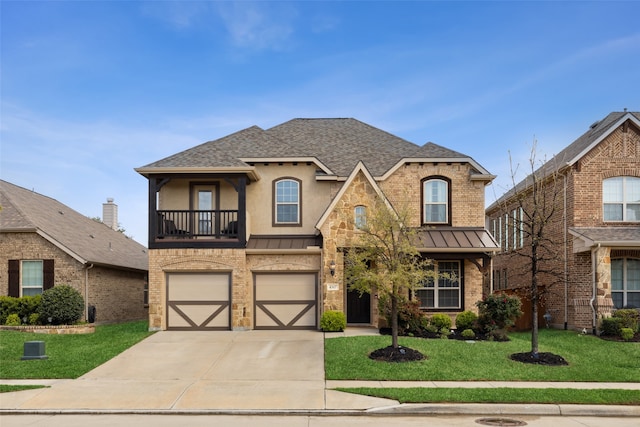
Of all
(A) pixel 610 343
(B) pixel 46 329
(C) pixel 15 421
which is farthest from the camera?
(B) pixel 46 329

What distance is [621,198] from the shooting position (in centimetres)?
2219

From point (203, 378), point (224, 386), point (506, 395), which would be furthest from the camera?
point (203, 378)

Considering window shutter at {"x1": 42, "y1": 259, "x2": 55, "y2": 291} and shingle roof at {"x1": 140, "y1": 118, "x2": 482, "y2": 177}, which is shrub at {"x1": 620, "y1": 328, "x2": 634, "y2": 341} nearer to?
shingle roof at {"x1": 140, "y1": 118, "x2": 482, "y2": 177}

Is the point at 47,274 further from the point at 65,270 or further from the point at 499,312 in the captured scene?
the point at 499,312

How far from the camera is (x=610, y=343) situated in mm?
18562

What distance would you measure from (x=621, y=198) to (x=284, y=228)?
13.3 m

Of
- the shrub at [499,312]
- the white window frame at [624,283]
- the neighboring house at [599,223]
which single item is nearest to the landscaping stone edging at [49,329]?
the shrub at [499,312]

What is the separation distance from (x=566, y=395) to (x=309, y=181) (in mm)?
13687

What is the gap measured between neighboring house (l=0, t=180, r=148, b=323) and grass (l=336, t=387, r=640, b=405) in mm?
14976

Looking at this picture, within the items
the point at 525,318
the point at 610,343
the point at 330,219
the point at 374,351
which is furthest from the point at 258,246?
the point at 610,343

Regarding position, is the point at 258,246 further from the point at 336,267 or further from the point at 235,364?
the point at 235,364

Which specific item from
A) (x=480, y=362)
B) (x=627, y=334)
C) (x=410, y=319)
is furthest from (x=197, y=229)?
(x=627, y=334)

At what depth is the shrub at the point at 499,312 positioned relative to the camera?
18922mm

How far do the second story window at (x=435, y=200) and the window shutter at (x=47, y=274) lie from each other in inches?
595
